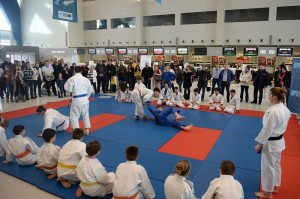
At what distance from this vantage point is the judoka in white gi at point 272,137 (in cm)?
321

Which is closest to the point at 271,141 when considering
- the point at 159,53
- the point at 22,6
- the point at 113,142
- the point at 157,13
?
the point at 113,142

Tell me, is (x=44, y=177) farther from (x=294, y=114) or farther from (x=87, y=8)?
(x=87, y=8)

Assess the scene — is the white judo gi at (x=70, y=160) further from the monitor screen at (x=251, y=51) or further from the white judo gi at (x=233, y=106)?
the monitor screen at (x=251, y=51)

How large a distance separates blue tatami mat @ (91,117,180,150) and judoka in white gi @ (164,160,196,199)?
2.53 m

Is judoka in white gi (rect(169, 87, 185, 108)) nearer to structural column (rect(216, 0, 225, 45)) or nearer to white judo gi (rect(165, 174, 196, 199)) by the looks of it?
white judo gi (rect(165, 174, 196, 199))

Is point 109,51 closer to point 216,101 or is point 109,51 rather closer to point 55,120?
point 216,101

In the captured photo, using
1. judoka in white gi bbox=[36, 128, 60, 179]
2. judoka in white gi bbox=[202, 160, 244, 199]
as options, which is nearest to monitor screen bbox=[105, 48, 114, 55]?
judoka in white gi bbox=[36, 128, 60, 179]

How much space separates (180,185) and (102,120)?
5256mm

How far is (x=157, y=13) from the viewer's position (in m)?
19.7

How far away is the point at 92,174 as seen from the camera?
3.32m

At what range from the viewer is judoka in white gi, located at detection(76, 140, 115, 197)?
3299 millimetres

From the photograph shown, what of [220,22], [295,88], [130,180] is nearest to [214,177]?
[130,180]

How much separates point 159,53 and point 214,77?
8858 millimetres

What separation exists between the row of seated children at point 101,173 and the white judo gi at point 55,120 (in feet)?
4.02
